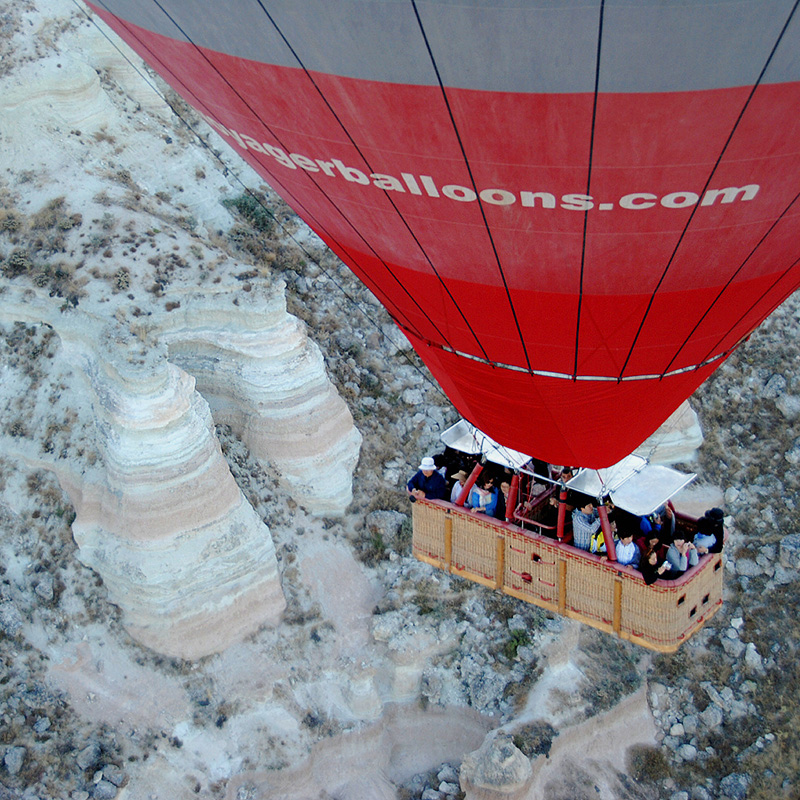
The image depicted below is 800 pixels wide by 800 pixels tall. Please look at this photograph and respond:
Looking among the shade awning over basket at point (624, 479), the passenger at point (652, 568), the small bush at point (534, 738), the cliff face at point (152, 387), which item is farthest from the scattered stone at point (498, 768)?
the passenger at point (652, 568)

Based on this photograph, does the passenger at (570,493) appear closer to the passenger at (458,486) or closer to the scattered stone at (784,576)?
the passenger at (458,486)

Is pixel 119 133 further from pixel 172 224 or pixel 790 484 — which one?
pixel 790 484

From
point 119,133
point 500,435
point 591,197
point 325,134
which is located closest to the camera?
point 591,197

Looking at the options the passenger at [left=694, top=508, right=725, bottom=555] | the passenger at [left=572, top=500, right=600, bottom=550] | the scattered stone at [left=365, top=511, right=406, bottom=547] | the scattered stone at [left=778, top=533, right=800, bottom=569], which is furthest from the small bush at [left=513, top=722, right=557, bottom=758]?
the passenger at [left=694, top=508, right=725, bottom=555]

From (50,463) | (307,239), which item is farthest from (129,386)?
(307,239)

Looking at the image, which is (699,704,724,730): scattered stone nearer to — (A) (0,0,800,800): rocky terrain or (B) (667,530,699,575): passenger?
(A) (0,0,800,800): rocky terrain

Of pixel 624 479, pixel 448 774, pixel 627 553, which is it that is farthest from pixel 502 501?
pixel 448 774
